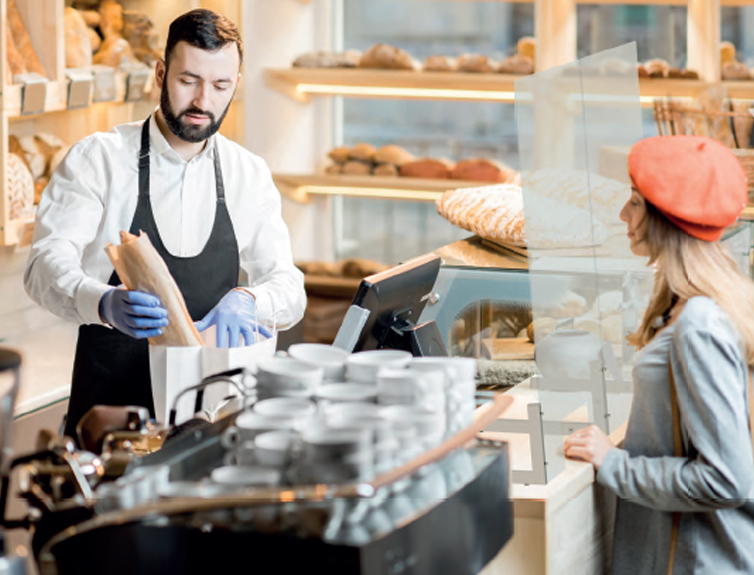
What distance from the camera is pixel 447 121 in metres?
4.39

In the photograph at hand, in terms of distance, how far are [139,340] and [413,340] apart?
2.59 feet

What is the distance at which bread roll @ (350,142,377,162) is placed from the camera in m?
4.25

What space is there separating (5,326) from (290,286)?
137 cm

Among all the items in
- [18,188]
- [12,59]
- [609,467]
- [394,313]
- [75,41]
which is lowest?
[609,467]

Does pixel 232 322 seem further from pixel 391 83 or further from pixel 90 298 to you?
pixel 391 83

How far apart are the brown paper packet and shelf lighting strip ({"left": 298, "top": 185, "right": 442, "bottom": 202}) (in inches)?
105

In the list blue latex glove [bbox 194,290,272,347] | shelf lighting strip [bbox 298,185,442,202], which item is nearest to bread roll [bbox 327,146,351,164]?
shelf lighting strip [bbox 298,185,442,202]

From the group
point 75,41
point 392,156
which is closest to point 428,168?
point 392,156

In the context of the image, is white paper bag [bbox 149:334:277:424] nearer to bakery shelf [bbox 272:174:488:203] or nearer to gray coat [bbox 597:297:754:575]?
gray coat [bbox 597:297:754:575]

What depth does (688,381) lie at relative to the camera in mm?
1274

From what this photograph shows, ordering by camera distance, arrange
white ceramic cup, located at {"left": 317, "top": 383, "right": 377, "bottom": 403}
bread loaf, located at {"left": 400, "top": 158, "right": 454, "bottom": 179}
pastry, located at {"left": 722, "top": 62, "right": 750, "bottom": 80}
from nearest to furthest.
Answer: white ceramic cup, located at {"left": 317, "top": 383, "right": 377, "bottom": 403} < pastry, located at {"left": 722, "top": 62, "right": 750, "bottom": 80} < bread loaf, located at {"left": 400, "top": 158, "right": 454, "bottom": 179}

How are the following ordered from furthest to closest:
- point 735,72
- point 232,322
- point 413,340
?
1. point 735,72
2. point 232,322
3. point 413,340

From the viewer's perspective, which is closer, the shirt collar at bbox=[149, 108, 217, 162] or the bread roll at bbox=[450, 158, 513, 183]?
the shirt collar at bbox=[149, 108, 217, 162]

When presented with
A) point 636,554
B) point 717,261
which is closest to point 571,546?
point 636,554
